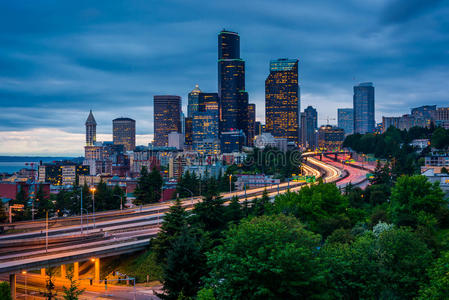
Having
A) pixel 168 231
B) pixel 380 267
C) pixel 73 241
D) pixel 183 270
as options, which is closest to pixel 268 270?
pixel 183 270

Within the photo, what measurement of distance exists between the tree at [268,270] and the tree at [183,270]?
167 inches

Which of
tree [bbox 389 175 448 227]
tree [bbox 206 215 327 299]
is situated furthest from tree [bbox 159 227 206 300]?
tree [bbox 389 175 448 227]

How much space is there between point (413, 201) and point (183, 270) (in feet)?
114

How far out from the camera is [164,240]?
44.6m

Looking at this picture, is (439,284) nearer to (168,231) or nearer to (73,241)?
→ (168,231)

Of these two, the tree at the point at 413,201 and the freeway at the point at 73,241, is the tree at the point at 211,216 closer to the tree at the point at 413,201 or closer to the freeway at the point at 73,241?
the freeway at the point at 73,241

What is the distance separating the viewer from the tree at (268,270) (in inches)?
948

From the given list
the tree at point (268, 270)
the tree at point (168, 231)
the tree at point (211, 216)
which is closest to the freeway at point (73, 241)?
the tree at point (168, 231)

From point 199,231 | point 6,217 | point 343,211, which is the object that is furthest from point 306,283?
point 6,217

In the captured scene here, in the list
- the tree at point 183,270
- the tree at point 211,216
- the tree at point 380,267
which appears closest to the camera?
the tree at point 380,267

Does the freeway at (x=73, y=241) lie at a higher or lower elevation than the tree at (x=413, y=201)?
lower

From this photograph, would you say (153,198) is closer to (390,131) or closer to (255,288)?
(255,288)

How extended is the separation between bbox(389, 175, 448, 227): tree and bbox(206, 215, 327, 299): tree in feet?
98.0

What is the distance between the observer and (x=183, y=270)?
31.2 meters
